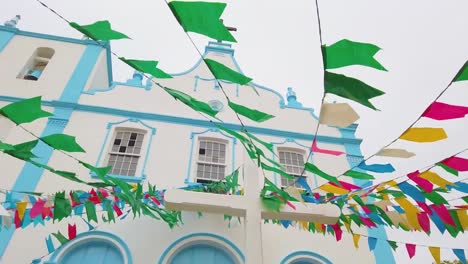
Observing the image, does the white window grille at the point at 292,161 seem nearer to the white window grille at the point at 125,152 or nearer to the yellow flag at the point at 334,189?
the yellow flag at the point at 334,189

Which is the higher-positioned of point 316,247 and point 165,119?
point 165,119

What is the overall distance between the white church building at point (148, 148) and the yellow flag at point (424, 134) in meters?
1.75

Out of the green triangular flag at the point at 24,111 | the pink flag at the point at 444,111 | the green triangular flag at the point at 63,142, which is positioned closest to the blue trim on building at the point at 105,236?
the green triangular flag at the point at 63,142

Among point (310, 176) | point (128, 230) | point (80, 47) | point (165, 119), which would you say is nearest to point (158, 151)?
point (165, 119)

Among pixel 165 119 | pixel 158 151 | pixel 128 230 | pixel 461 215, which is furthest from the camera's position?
pixel 165 119

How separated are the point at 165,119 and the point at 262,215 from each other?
18.2 ft

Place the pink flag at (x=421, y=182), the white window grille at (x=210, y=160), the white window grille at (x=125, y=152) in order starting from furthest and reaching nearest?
1. the white window grille at (x=210, y=160)
2. the white window grille at (x=125, y=152)
3. the pink flag at (x=421, y=182)

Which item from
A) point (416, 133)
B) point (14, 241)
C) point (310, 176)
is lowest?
point (14, 241)

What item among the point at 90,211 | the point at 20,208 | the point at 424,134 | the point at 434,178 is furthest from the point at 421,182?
the point at 20,208

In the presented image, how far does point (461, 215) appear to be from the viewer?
3.80 metres

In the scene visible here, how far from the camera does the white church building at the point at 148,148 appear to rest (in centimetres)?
584

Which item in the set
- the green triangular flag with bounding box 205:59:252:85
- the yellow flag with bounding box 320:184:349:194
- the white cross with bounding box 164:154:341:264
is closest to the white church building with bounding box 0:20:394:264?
the white cross with bounding box 164:154:341:264

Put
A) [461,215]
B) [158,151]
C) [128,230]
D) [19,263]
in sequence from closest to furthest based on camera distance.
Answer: [461,215] → [19,263] → [128,230] → [158,151]

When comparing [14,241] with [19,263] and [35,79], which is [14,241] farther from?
[35,79]
